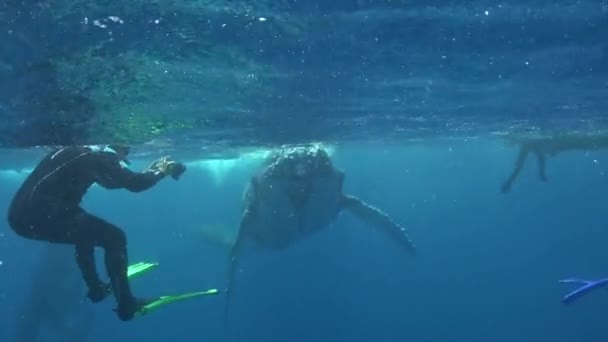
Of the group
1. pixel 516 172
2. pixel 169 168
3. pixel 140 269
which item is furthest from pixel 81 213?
pixel 516 172

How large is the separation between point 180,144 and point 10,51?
47.1ft

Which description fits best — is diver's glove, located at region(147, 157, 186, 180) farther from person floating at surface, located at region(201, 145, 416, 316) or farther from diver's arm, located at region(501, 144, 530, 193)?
diver's arm, located at region(501, 144, 530, 193)

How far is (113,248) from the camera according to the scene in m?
8.02

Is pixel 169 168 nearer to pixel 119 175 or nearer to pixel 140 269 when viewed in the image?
pixel 119 175

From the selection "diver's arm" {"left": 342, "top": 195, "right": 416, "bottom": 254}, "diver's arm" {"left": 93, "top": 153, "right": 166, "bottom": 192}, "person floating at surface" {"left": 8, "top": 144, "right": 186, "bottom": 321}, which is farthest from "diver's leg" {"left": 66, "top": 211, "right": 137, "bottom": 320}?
"diver's arm" {"left": 342, "top": 195, "right": 416, "bottom": 254}

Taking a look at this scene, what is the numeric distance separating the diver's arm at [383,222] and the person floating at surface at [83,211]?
15784mm

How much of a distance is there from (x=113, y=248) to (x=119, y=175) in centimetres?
118

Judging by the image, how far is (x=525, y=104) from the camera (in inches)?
777

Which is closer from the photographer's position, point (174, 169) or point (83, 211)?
point (83, 211)

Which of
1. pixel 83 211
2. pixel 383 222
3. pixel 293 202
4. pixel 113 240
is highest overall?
pixel 83 211

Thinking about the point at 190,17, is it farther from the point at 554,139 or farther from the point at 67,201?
the point at 554,139

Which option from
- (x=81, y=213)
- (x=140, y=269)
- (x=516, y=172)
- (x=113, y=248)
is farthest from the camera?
(x=516, y=172)

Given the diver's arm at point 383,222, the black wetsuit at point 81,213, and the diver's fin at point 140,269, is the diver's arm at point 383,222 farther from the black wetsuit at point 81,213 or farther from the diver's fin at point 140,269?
the black wetsuit at point 81,213

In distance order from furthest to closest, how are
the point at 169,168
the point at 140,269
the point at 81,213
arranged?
the point at 140,269, the point at 169,168, the point at 81,213
